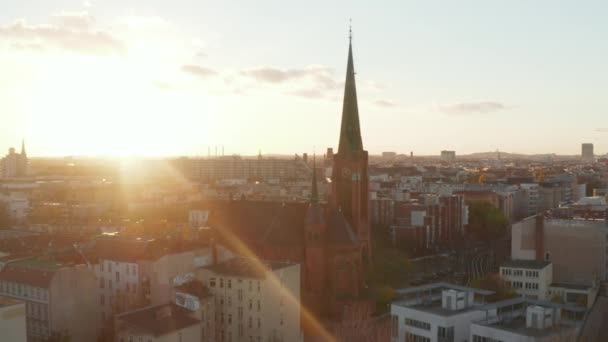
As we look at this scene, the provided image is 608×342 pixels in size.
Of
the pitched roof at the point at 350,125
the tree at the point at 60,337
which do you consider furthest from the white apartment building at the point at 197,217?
the tree at the point at 60,337

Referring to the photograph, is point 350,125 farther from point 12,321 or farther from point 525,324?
point 12,321

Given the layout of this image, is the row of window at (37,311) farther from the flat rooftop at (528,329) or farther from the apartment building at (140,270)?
the flat rooftop at (528,329)

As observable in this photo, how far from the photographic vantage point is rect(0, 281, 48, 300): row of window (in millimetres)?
46438

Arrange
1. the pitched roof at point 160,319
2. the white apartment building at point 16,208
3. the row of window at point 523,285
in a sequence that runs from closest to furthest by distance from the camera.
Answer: the pitched roof at point 160,319, the row of window at point 523,285, the white apartment building at point 16,208

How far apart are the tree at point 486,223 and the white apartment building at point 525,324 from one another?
5601cm

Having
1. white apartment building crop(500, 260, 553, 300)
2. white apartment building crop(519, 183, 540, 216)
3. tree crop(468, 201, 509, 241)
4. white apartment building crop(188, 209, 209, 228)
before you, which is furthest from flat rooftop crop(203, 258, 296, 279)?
white apartment building crop(519, 183, 540, 216)

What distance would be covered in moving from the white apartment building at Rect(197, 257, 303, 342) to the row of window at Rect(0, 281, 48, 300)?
1113 cm

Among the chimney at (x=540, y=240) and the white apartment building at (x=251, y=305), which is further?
the chimney at (x=540, y=240)

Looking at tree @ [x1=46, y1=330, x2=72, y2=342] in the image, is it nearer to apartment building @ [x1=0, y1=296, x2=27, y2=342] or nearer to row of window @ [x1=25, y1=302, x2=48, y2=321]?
row of window @ [x1=25, y1=302, x2=48, y2=321]

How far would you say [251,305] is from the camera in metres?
46.8

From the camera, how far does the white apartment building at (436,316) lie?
41.6 m

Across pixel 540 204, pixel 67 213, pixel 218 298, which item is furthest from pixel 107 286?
pixel 540 204

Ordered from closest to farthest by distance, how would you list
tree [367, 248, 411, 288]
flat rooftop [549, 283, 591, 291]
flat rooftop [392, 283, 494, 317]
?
flat rooftop [392, 283, 494, 317] < flat rooftop [549, 283, 591, 291] < tree [367, 248, 411, 288]

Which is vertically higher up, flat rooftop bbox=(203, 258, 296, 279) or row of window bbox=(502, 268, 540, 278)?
flat rooftop bbox=(203, 258, 296, 279)
